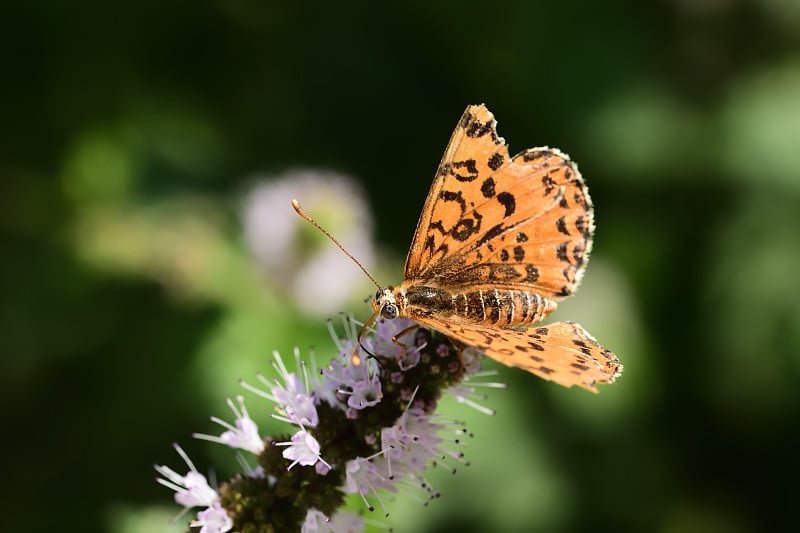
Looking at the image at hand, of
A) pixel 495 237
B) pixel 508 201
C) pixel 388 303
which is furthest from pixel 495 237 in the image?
pixel 388 303

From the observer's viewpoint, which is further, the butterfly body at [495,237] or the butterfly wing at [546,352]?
the butterfly body at [495,237]

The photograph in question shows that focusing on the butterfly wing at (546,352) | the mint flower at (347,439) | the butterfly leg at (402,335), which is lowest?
the mint flower at (347,439)

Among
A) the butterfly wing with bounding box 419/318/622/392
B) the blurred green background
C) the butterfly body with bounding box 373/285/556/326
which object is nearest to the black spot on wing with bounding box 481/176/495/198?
the butterfly body with bounding box 373/285/556/326

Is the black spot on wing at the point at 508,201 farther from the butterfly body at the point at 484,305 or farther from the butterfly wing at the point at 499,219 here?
the butterfly body at the point at 484,305

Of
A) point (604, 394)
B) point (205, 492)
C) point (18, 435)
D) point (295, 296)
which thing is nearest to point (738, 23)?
point (604, 394)

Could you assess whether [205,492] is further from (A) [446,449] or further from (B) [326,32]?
(B) [326,32]

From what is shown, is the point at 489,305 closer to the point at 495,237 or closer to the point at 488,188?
the point at 495,237

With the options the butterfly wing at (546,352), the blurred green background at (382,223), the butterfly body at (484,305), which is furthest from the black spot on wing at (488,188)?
the blurred green background at (382,223)
